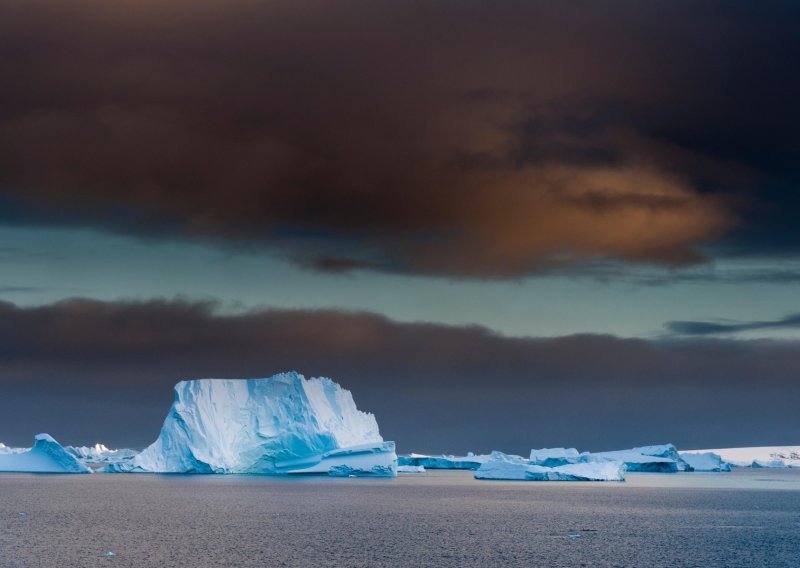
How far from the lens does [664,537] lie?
35.8 meters

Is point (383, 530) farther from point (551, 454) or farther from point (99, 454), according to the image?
point (99, 454)

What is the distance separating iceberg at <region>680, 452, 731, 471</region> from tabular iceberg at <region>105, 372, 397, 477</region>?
48798 mm

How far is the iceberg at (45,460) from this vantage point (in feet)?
240

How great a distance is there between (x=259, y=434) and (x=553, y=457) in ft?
87.5

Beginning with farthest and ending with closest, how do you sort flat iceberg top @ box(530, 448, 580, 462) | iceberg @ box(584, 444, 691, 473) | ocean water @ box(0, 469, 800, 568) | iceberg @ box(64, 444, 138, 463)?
iceberg @ box(64, 444, 138, 463), iceberg @ box(584, 444, 691, 473), flat iceberg top @ box(530, 448, 580, 462), ocean water @ box(0, 469, 800, 568)

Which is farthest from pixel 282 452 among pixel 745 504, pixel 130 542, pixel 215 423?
pixel 130 542

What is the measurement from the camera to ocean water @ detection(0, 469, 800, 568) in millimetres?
28188

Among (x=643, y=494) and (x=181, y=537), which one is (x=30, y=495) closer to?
(x=181, y=537)

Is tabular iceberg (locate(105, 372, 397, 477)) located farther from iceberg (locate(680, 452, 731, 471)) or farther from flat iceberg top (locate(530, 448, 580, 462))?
iceberg (locate(680, 452, 731, 471))

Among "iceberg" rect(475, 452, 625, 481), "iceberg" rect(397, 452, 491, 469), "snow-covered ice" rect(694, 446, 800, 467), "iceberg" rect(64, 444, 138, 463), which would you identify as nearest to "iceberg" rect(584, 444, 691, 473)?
"iceberg" rect(475, 452, 625, 481)

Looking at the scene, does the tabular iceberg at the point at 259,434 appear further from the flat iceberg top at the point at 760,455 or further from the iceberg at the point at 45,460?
the flat iceberg top at the point at 760,455

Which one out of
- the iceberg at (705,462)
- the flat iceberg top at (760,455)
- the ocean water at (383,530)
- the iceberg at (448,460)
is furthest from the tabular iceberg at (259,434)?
the flat iceberg top at (760,455)

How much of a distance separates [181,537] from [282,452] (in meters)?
37.1

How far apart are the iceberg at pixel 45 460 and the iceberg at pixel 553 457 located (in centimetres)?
3887
